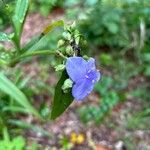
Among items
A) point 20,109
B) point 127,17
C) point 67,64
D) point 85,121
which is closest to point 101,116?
point 85,121

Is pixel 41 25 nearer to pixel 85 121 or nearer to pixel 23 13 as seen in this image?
pixel 85 121

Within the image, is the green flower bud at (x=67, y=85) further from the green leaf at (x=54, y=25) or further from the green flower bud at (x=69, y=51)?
the green leaf at (x=54, y=25)

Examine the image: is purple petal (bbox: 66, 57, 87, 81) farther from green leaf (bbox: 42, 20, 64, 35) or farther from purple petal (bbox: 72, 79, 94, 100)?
green leaf (bbox: 42, 20, 64, 35)

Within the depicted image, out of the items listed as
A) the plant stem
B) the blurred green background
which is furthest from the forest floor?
the plant stem

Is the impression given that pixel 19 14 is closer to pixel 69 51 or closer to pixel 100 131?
pixel 69 51

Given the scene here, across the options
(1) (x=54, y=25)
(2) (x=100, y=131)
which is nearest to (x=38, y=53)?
(1) (x=54, y=25)

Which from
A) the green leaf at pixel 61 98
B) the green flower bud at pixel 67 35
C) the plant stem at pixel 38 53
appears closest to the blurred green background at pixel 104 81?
the plant stem at pixel 38 53

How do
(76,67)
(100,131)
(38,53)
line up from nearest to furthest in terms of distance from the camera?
1. (76,67)
2. (38,53)
3. (100,131)
